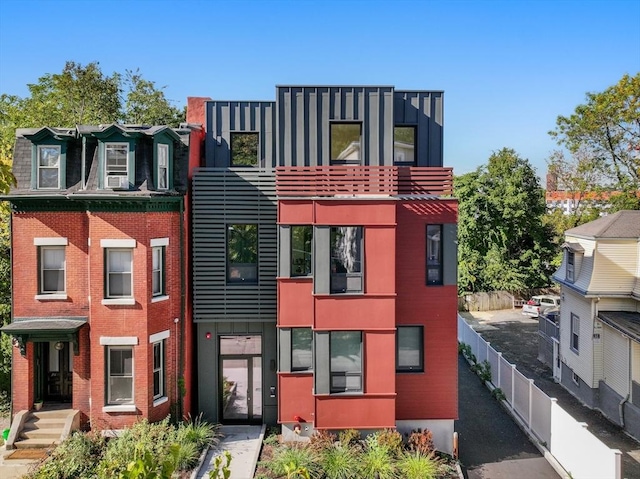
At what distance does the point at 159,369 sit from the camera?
1344 centimetres

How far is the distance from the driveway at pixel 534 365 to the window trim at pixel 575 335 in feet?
6.25

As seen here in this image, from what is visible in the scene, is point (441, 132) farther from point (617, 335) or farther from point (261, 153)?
point (617, 335)

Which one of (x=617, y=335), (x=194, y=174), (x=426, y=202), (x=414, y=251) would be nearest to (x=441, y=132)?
(x=426, y=202)

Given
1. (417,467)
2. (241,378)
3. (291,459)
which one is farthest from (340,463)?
(241,378)

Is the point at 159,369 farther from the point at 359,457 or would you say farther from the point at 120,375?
the point at 359,457

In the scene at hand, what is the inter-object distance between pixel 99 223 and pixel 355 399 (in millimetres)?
8811

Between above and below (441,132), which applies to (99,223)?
below

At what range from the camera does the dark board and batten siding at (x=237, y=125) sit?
1475cm

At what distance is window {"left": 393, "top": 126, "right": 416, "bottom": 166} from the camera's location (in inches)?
570

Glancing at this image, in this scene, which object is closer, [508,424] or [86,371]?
[86,371]

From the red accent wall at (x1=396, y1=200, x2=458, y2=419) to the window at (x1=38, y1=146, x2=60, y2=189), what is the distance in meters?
10.3

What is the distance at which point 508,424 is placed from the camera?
15.3 meters

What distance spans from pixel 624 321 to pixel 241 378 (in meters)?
13.7

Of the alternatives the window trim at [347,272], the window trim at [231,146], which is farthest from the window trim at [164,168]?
the window trim at [347,272]
